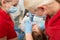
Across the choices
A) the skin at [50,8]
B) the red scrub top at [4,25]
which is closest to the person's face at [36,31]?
the red scrub top at [4,25]

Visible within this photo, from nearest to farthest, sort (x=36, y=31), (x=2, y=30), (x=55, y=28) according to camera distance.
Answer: (x=55, y=28) < (x=2, y=30) < (x=36, y=31)

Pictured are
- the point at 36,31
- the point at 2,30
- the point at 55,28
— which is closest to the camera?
the point at 55,28

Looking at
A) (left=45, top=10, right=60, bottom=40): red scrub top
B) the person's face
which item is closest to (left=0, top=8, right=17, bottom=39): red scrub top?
the person's face

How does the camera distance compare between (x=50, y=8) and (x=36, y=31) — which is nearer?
(x=50, y=8)

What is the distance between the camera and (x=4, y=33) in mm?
1163

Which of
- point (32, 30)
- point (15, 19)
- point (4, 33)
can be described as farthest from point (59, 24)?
point (15, 19)

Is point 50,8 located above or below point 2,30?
above

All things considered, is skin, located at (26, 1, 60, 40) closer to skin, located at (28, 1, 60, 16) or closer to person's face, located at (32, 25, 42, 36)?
skin, located at (28, 1, 60, 16)

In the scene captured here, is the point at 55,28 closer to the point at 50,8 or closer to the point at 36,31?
the point at 50,8

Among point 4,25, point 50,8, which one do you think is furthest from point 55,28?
point 4,25

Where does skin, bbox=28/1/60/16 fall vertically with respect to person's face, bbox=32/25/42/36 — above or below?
above

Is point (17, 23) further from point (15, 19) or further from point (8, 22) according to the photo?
point (8, 22)

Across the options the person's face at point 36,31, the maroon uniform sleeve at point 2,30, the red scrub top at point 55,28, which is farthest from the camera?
the person's face at point 36,31

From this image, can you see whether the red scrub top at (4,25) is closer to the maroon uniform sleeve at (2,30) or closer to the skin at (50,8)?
the maroon uniform sleeve at (2,30)
